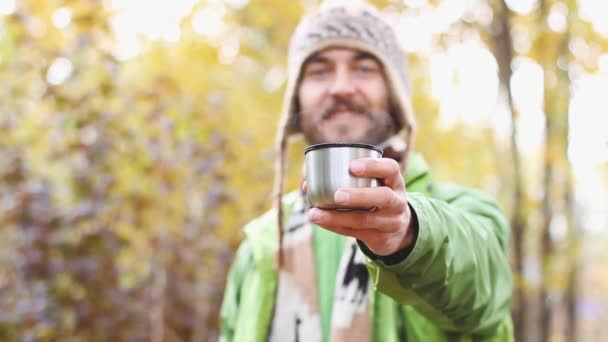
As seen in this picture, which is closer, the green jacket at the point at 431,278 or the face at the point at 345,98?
the green jacket at the point at 431,278

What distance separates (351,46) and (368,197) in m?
1.15

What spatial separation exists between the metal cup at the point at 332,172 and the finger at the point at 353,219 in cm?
2

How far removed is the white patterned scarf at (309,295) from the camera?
5.76 feet

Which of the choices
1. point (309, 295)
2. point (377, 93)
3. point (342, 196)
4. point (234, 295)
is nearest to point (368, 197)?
point (342, 196)

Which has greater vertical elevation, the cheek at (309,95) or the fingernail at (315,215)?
the cheek at (309,95)

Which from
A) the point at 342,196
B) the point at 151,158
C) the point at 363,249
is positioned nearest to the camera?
the point at 342,196

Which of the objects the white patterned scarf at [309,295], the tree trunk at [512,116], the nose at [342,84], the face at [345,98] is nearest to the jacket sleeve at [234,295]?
the white patterned scarf at [309,295]

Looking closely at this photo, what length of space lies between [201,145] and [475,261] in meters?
2.85

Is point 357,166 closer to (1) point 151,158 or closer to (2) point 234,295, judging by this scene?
(2) point 234,295

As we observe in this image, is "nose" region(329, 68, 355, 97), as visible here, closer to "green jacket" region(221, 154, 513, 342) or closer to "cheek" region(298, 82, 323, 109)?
"cheek" region(298, 82, 323, 109)

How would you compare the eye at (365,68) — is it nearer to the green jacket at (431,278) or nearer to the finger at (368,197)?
the green jacket at (431,278)

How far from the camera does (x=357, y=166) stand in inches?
39.9

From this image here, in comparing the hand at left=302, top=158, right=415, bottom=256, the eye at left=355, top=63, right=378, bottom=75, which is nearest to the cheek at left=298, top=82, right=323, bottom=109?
the eye at left=355, top=63, right=378, bottom=75

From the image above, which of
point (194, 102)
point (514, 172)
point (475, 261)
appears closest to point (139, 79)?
point (194, 102)
